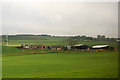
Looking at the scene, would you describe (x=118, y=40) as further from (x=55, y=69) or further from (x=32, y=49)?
(x=32, y=49)

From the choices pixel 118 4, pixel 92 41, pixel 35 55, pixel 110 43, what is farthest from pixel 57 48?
pixel 118 4

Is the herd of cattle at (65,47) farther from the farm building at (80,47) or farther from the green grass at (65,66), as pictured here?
the green grass at (65,66)

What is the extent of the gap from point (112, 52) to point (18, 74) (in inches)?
176

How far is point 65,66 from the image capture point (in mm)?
6730

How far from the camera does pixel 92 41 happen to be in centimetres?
766

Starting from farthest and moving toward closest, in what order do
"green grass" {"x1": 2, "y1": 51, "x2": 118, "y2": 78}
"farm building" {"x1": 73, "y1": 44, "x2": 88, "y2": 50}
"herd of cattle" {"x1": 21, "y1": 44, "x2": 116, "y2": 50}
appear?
"farm building" {"x1": 73, "y1": 44, "x2": 88, "y2": 50} < "herd of cattle" {"x1": 21, "y1": 44, "x2": 116, "y2": 50} < "green grass" {"x1": 2, "y1": 51, "x2": 118, "y2": 78}

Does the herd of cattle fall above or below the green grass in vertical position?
above

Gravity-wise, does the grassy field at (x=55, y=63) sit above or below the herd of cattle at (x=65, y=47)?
below

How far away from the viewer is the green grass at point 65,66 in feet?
18.3

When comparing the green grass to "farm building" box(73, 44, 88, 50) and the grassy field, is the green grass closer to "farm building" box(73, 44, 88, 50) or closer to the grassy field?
the grassy field

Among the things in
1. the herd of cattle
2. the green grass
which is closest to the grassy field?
the green grass

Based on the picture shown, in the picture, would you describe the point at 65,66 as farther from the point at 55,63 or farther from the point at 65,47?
the point at 65,47

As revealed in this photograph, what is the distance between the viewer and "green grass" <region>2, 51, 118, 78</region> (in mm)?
5586

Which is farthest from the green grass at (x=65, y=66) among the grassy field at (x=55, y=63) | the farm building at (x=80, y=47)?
the farm building at (x=80, y=47)
